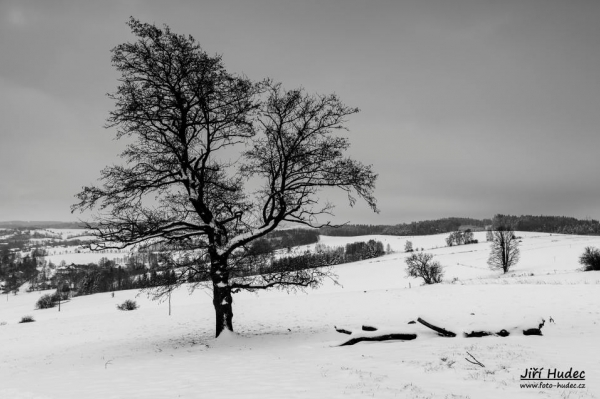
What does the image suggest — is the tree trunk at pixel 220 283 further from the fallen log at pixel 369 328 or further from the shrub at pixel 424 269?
the shrub at pixel 424 269

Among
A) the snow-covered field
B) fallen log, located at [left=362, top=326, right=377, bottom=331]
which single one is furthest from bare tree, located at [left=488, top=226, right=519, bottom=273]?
fallen log, located at [left=362, top=326, right=377, bottom=331]

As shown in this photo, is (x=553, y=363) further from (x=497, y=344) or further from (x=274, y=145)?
(x=274, y=145)

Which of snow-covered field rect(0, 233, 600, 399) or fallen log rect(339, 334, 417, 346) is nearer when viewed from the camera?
snow-covered field rect(0, 233, 600, 399)

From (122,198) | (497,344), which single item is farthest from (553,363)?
(122,198)

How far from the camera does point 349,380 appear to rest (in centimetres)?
736

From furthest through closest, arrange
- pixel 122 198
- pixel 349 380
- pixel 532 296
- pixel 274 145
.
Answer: pixel 532 296 → pixel 274 145 → pixel 122 198 → pixel 349 380

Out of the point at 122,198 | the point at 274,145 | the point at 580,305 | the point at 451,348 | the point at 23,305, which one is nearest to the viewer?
the point at 451,348

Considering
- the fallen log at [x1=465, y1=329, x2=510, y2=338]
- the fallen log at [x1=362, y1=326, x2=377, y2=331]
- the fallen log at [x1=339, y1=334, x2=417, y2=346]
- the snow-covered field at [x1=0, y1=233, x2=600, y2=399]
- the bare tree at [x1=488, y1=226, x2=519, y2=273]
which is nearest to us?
the snow-covered field at [x1=0, y1=233, x2=600, y2=399]

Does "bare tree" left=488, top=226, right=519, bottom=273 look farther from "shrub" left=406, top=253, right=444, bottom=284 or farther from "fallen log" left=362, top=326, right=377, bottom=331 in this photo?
"fallen log" left=362, top=326, right=377, bottom=331

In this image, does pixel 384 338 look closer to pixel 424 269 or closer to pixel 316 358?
pixel 316 358

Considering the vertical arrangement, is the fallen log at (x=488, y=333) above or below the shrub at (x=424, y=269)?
above

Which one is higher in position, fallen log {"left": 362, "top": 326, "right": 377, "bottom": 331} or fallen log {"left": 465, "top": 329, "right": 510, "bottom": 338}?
fallen log {"left": 362, "top": 326, "right": 377, "bottom": 331}

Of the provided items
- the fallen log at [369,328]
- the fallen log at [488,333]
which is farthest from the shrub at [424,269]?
the fallen log at [369,328]

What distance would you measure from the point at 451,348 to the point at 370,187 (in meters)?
5.51
